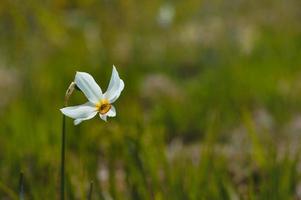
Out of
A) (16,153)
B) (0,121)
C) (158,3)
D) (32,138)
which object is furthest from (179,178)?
(158,3)

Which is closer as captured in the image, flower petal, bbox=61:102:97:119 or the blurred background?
flower petal, bbox=61:102:97:119

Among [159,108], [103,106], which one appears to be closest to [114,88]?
[103,106]

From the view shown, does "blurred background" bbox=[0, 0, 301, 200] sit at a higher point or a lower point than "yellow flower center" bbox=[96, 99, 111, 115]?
lower

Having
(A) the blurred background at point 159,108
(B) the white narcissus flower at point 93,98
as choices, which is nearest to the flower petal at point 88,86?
(B) the white narcissus flower at point 93,98

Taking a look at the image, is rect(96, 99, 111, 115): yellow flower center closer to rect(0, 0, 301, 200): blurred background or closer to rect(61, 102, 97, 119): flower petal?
rect(61, 102, 97, 119): flower petal

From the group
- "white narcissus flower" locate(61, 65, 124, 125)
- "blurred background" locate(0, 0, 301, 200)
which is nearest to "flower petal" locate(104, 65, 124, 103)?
"white narcissus flower" locate(61, 65, 124, 125)

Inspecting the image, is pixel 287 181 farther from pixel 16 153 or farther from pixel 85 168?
pixel 16 153
